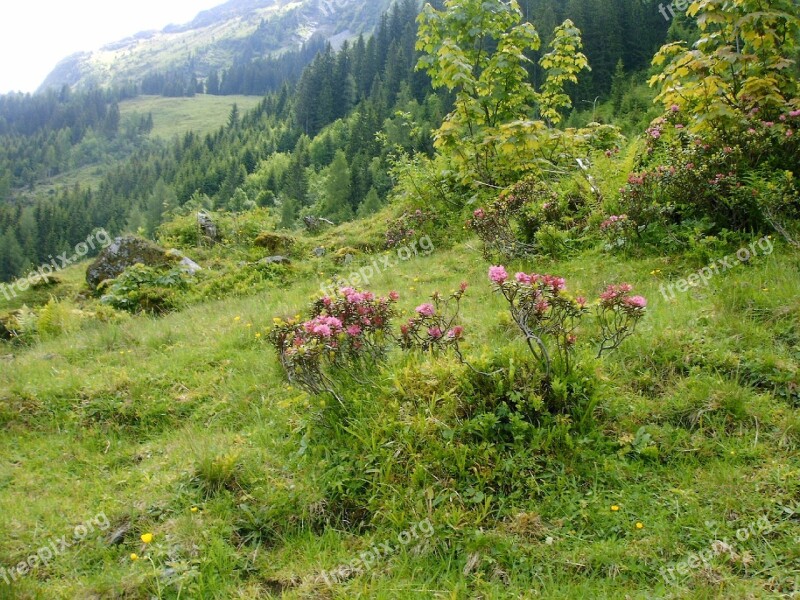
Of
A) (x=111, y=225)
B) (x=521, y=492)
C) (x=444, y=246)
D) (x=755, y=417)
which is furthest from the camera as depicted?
(x=111, y=225)

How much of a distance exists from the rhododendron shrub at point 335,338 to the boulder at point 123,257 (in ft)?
35.6

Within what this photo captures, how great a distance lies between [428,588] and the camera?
307 centimetres

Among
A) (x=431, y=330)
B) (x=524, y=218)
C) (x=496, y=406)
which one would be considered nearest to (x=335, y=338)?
(x=431, y=330)

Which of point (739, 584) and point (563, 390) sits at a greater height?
point (563, 390)

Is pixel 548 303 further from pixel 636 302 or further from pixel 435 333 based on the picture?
pixel 435 333

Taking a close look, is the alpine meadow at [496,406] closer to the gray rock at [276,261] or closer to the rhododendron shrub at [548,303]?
the rhododendron shrub at [548,303]

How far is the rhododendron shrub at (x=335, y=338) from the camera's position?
439 centimetres

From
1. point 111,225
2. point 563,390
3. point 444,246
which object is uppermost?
point 563,390

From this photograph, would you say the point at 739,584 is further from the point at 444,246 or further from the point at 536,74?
the point at 536,74

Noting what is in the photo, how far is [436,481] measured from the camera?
12.0 feet

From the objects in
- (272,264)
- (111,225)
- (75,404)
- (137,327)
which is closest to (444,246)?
(272,264)

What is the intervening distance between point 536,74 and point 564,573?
7004cm

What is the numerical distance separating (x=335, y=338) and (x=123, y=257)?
12.4m

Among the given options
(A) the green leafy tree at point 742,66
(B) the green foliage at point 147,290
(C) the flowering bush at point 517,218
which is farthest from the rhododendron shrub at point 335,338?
(B) the green foliage at point 147,290
